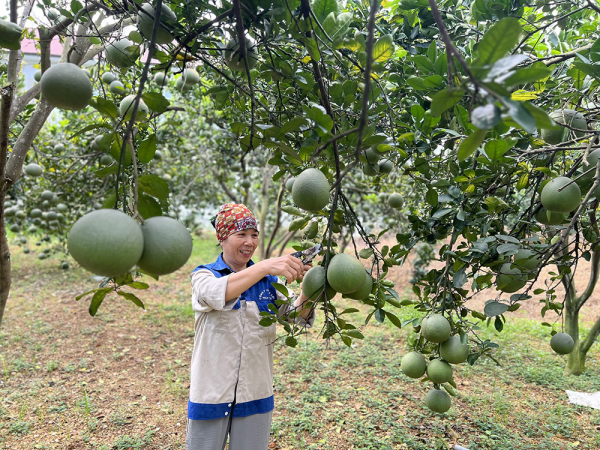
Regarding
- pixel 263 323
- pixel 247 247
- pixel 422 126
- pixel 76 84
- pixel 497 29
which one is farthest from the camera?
pixel 247 247

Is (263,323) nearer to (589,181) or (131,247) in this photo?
(131,247)

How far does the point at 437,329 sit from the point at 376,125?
2.50 ft

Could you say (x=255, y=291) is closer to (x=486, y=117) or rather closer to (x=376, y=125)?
(x=376, y=125)

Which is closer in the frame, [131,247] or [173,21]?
[131,247]

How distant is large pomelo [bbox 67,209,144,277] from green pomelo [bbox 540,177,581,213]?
129cm

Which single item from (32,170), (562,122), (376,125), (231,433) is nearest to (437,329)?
(376,125)

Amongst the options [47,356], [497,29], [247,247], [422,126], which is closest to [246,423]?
[247,247]

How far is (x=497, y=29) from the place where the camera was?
0.58 metres

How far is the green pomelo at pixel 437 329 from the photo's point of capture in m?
1.47

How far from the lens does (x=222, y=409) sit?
183cm

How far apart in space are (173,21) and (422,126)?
34.3 inches

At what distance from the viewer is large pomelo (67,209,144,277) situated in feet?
2.11

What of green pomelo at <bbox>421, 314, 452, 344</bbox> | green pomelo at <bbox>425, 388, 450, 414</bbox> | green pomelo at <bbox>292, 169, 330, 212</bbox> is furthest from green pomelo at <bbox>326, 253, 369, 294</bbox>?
green pomelo at <bbox>425, 388, 450, 414</bbox>

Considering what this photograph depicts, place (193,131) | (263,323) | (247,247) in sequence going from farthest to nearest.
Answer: (193,131), (247,247), (263,323)
